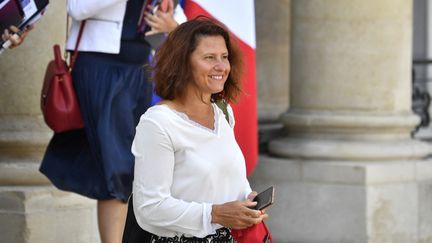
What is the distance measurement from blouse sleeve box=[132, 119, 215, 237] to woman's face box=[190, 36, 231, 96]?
0.23 meters

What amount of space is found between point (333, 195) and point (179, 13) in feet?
5.85

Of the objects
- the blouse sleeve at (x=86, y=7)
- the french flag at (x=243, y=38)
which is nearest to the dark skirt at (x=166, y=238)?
the blouse sleeve at (x=86, y=7)

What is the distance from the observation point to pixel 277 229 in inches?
266

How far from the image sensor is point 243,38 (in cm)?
599

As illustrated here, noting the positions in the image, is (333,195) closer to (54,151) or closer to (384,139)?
(384,139)

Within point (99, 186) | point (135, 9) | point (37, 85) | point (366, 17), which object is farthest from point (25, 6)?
point (366, 17)

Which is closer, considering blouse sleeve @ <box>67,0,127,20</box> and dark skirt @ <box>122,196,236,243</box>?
dark skirt @ <box>122,196,236,243</box>

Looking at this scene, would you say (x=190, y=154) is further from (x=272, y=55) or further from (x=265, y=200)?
(x=272, y=55)

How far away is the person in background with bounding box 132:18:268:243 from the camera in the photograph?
3062mm

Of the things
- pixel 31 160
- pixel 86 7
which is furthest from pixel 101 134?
pixel 31 160

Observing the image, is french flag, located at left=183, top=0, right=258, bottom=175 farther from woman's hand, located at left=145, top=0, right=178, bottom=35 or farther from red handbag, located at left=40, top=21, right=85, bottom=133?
red handbag, located at left=40, top=21, right=85, bottom=133

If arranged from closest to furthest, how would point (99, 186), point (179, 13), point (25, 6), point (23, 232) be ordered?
point (25, 6)
point (99, 186)
point (179, 13)
point (23, 232)

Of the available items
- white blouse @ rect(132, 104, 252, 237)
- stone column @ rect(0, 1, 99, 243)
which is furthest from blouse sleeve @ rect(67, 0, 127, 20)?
white blouse @ rect(132, 104, 252, 237)

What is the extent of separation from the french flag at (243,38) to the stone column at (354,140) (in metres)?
0.66
